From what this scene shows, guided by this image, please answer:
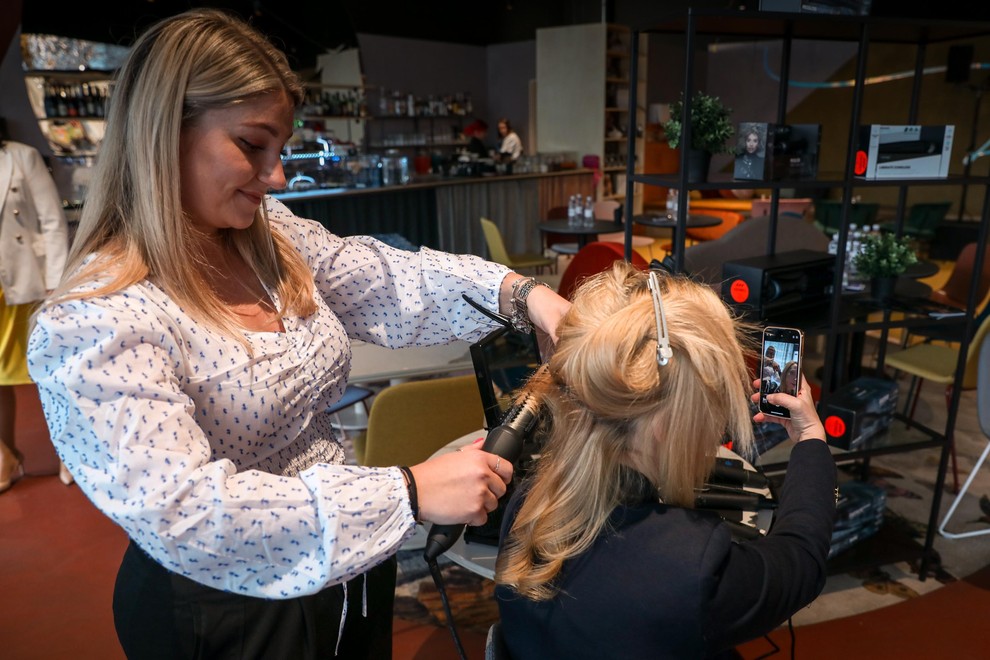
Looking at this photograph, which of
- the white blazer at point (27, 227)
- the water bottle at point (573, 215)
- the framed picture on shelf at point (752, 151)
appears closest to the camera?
the framed picture on shelf at point (752, 151)

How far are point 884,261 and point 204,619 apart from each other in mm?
2341

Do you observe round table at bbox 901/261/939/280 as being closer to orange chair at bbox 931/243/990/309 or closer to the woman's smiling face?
orange chair at bbox 931/243/990/309

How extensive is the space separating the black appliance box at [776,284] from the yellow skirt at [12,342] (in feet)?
9.93

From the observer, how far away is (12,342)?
10.5ft

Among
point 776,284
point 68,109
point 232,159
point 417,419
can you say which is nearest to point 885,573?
point 776,284

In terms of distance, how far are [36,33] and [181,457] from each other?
706 centimetres

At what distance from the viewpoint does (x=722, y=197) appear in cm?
959

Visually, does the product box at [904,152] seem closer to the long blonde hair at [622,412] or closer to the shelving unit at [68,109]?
the long blonde hair at [622,412]

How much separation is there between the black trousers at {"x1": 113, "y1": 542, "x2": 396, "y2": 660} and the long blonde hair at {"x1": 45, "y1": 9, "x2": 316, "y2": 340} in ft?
1.25

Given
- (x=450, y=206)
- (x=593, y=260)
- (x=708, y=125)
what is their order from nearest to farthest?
1. (x=708, y=125)
2. (x=593, y=260)
3. (x=450, y=206)

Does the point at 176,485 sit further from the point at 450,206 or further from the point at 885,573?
the point at 450,206

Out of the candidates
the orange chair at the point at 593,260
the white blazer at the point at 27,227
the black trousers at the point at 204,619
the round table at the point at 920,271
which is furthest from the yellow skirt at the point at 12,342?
the round table at the point at 920,271

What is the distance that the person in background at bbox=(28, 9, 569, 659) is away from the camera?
76 centimetres

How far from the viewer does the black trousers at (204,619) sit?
38.7 inches
